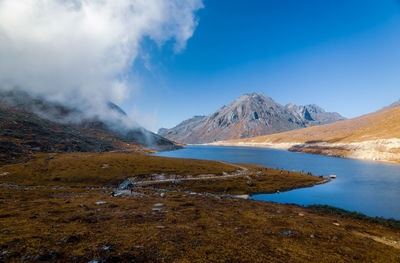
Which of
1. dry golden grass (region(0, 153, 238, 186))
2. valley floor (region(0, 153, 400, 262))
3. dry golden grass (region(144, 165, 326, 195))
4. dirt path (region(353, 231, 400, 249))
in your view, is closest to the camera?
valley floor (region(0, 153, 400, 262))

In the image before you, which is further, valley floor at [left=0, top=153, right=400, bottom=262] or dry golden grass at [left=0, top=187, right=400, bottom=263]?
dry golden grass at [left=0, top=187, right=400, bottom=263]

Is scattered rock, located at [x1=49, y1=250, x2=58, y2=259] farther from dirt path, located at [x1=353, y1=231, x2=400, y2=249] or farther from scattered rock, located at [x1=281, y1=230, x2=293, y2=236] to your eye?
dirt path, located at [x1=353, y1=231, x2=400, y2=249]

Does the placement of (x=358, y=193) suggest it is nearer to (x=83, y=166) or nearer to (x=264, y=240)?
(x=264, y=240)

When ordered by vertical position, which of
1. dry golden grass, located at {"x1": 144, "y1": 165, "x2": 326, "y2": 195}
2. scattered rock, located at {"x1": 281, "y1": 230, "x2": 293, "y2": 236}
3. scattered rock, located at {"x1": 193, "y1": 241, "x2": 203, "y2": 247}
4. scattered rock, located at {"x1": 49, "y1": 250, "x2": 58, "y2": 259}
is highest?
scattered rock, located at {"x1": 49, "y1": 250, "x2": 58, "y2": 259}

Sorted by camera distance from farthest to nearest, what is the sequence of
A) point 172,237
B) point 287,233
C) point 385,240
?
point 385,240 < point 287,233 < point 172,237

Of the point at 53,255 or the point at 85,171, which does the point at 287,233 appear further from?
the point at 85,171

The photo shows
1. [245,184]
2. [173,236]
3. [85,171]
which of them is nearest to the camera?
[173,236]

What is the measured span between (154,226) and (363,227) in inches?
1804

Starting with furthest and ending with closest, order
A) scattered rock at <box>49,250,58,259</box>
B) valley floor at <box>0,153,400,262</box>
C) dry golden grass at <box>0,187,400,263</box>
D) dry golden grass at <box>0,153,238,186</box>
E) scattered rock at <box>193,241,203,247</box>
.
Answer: dry golden grass at <box>0,153,238,186</box> → scattered rock at <box>193,241,203,247</box> → dry golden grass at <box>0,187,400,263</box> → valley floor at <box>0,153,400,262</box> → scattered rock at <box>49,250,58,259</box>

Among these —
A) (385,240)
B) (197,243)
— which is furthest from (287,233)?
(385,240)

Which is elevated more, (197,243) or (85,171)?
(85,171)

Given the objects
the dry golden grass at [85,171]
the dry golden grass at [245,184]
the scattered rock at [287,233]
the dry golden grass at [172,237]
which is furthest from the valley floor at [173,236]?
the dry golden grass at [245,184]

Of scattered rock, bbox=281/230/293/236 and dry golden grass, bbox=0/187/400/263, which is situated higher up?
dry golden grass, bbox=0/187/400/263

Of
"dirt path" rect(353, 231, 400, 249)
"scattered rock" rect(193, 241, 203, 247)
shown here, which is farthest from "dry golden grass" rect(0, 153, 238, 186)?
"dirt path" rect(353, 231, 400, 249)
